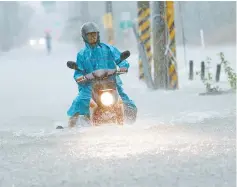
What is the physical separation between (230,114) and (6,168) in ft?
15.5

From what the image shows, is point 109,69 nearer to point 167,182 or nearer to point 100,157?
point 100,157

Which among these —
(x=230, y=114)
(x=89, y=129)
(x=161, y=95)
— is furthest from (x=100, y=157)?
(x=161, y=95)

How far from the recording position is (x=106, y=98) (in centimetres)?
775

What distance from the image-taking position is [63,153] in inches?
245

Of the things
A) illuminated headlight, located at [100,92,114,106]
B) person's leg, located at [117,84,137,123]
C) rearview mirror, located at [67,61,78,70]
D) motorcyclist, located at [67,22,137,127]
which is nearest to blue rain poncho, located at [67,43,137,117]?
motorcyclist, located at [67,22,137,127]

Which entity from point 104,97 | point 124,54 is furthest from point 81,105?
point 124,54

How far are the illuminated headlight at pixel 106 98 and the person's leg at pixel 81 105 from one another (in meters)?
0.65

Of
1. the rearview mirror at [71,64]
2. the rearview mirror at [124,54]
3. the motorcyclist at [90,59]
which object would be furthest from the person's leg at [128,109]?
the rearview mirror at [71,64]

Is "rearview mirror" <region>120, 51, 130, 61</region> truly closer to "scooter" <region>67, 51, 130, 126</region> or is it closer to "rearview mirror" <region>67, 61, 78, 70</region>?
"scooter" <region>67, 51, 130, 126</region>

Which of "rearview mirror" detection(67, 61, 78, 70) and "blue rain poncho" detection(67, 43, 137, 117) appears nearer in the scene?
"rearview mirror" detection(67, 61, 78, 70)

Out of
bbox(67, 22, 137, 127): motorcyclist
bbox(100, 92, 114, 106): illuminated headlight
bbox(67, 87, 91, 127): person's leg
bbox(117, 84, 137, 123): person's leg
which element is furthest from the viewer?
bbox(117, 84, 137, 123): person's leg

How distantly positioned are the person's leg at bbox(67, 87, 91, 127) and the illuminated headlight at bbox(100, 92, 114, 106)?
647mm

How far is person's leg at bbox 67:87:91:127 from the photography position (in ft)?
27.6

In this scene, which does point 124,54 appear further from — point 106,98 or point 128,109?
point 128,109
